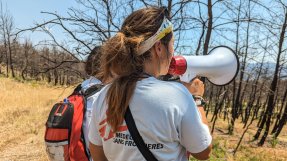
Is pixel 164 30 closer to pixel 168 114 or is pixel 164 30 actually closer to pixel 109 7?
pixel 168 114

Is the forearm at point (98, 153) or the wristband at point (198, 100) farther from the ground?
the wristband at point (198, 100)

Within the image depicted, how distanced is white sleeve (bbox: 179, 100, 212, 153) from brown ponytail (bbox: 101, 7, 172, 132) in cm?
25

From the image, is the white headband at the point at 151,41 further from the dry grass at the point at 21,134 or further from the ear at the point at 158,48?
the dry grass at the point at 21,134

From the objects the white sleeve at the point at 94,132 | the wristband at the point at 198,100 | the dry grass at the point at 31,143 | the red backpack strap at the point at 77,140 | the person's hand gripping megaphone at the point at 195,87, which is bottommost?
the dry grass at the point at 31,143

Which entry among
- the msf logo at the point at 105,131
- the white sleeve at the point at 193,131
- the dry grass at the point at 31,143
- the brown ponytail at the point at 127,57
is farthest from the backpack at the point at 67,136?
the dry grass at the point at 31,143

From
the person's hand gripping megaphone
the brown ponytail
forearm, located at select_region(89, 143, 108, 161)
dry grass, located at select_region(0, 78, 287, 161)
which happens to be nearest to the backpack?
forearm, located at select_region(89, 143, 108, 161)

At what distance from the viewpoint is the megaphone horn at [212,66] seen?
1.61 metres

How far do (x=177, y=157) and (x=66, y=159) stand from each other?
1147 mm

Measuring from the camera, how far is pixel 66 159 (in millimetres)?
2289

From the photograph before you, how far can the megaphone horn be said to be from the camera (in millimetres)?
1612

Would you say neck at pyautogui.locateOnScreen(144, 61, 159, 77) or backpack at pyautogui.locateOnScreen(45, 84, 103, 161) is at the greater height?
neck at pyautogui.locateOnScreen(144, 61, 159, 77)

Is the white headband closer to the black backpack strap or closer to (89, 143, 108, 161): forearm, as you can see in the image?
the black backpack strap

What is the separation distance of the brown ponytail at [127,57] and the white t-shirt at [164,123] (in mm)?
42

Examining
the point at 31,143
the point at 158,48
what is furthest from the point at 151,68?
the point at 31,143
